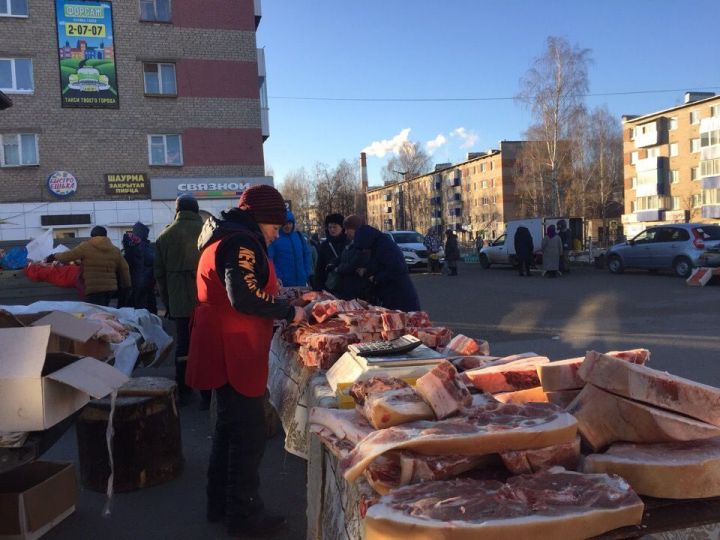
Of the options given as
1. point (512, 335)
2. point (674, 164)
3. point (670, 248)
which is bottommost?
point (512, 335)

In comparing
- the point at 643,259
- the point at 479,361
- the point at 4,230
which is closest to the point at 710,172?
the point at 643,259

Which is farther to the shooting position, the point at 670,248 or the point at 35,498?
the point at 670,248

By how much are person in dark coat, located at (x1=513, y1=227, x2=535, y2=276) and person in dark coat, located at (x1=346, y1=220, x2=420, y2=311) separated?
1609 centimetres

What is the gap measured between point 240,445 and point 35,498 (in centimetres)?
128

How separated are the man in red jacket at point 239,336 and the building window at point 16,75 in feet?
79.4

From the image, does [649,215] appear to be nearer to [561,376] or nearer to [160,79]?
[160,79]

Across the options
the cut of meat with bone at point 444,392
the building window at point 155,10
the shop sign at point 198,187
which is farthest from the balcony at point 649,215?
the cut of meat with bone at point 444,392

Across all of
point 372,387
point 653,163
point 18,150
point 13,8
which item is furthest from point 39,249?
point 653,163

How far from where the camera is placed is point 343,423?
225 centimetres

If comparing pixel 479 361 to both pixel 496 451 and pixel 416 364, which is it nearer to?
pixel 416 364

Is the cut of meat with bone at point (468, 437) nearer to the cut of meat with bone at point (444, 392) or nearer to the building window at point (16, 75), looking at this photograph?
the cut of meat with bone at point (444, 392)

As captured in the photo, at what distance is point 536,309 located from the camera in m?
12.6

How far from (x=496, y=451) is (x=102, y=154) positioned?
24909 mm

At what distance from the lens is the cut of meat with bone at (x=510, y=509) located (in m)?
1.53
